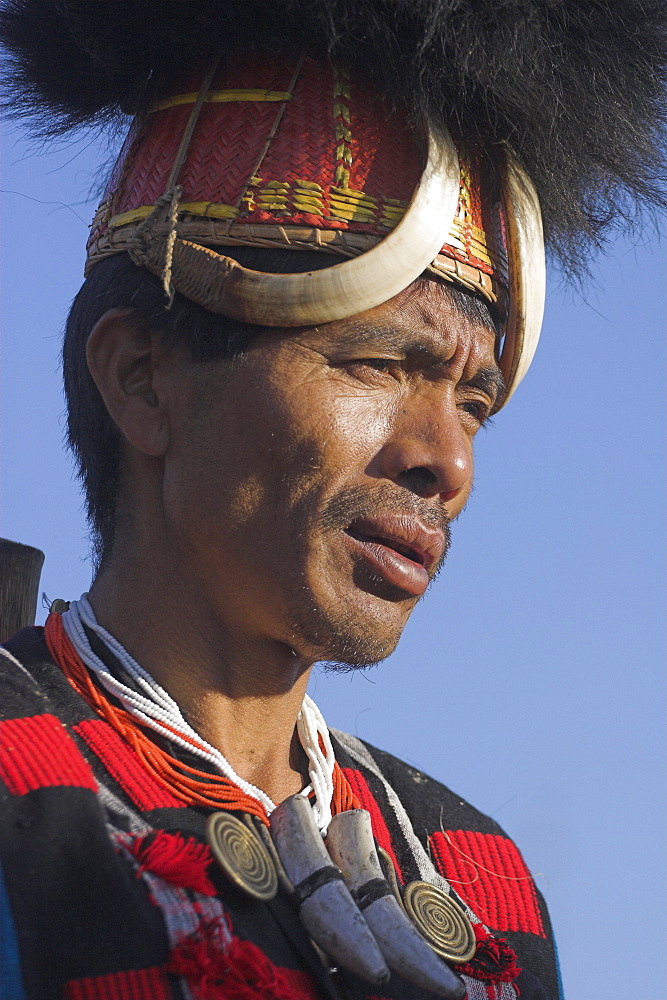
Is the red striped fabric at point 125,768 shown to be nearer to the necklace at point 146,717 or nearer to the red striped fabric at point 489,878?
the necklace at point 146,717

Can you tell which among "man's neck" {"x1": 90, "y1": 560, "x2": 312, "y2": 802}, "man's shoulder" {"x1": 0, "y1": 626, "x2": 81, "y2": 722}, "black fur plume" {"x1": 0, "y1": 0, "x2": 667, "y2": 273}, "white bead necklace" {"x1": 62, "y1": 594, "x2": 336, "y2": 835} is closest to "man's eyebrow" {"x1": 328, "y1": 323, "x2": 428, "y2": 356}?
"black fur plume" {"x1": 0, "y1": 0, "x2": 667, "y2": 273}

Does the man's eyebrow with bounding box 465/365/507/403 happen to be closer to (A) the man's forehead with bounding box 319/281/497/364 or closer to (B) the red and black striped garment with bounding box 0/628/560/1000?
(A) the man's forehead with bounding box 319/281/497/364

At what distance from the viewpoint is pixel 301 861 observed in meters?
2.62

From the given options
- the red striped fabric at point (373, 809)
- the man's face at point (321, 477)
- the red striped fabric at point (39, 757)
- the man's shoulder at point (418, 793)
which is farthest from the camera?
the man's shoulder at point (418, 793)

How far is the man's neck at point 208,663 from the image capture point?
113 inches

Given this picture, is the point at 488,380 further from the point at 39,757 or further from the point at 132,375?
the point at 39,757

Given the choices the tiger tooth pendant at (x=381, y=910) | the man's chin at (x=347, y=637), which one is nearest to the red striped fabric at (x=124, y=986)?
the tiger tooth pendant at (x=381, y=910)

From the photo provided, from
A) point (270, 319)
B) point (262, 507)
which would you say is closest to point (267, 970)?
point (262, 507)

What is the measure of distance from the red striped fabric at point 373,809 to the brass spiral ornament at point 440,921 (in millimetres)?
174

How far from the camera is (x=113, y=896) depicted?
2.26 m

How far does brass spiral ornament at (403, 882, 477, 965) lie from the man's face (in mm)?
553

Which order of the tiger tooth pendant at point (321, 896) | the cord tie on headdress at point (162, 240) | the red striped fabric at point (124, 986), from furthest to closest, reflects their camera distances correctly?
the cord tie on headdress at point (162, 240)
the tiger tooth pendant at point (321, 896)
the red striped fabric at point (124, 986)

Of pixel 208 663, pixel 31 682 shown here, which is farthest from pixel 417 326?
pixel 31 682

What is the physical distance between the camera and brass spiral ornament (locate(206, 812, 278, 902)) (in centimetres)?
246
